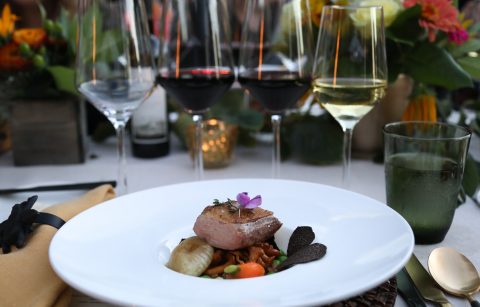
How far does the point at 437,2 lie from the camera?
1.16m

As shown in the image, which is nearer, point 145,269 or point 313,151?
point 145,269

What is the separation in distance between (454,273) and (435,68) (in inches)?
24.5

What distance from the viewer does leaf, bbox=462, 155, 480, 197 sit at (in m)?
1.04

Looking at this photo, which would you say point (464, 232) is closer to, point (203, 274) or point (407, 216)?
point (407, 216)

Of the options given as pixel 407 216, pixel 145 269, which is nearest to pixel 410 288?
pixel 407 216

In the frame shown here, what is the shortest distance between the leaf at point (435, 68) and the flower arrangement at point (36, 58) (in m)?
0.79

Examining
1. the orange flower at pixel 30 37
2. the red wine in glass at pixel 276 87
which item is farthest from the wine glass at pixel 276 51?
the orange flower at pixel 30 37

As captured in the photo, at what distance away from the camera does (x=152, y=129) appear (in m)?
1.37

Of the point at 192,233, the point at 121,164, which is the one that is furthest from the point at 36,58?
the point at 192,233

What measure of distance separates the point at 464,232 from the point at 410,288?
0.92ft

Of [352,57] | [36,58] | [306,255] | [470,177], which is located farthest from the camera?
[36,58]

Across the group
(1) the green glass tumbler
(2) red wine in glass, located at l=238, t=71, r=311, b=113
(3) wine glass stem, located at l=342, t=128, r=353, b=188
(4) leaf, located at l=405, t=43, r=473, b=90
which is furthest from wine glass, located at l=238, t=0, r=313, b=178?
(4) leaf, located at l=405, t=43, r=473, b=90

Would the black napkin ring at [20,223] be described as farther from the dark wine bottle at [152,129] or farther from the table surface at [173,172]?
the dark wine bottle at [152,129]

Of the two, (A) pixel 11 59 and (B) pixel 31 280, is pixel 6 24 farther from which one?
(B) pixel 31 280
